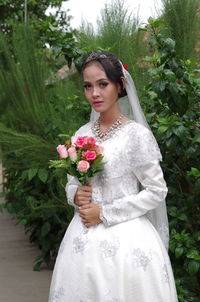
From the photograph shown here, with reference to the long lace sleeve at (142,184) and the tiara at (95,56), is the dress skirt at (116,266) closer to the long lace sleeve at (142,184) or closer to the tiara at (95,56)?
the long lace sleeve at (142,184)

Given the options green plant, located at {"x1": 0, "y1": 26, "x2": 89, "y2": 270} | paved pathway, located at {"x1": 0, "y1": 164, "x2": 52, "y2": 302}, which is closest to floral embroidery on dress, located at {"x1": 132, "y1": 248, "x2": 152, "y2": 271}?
green plant, located at {"x1": 0, "y1": 26, "x2": 89, "y2": 270}

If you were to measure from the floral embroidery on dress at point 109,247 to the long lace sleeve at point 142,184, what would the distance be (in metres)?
0.08

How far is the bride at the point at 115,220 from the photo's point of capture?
2.13 metres

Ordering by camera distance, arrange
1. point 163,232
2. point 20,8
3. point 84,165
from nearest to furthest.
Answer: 1. point 84,165
2. point 163,232
3. point 20,8

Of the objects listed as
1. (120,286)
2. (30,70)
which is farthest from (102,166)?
(30,70)

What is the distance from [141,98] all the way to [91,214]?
1279mm

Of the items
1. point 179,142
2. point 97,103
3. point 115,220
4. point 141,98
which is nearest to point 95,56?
point 97,103

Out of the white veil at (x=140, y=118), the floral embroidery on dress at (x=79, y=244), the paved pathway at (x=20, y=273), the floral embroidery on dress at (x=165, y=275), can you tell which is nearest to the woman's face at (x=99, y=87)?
the white veil at (x=140, y=118)

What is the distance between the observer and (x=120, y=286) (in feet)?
6.93

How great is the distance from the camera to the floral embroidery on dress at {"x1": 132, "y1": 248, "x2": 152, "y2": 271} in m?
2.14

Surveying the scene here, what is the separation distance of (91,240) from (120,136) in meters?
0.44

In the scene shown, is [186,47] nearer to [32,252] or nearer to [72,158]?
[72,158]

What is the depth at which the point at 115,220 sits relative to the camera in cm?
219

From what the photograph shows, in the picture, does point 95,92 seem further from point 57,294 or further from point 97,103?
point 57,294
